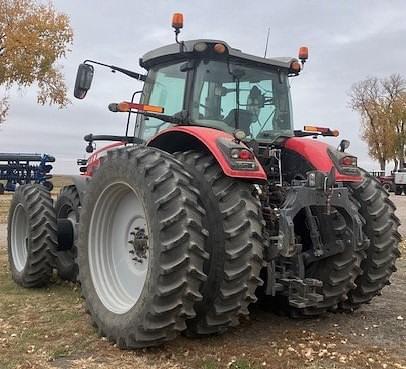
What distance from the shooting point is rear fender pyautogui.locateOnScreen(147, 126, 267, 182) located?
415 cm

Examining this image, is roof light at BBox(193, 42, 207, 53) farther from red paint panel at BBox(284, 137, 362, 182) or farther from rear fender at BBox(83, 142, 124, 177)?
rear fender at BBox(83, 142, 124, 177)

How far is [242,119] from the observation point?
17.5 feet

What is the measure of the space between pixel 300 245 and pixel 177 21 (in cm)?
240

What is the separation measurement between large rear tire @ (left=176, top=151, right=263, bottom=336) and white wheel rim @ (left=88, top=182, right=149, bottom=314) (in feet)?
2.30

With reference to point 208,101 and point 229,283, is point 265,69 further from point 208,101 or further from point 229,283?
point 229,283

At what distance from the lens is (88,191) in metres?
4.94

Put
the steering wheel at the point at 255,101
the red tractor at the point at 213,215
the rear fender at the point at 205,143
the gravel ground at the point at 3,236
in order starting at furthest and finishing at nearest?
the gravel ground at the point at 3,236
the steering wheel at the point at 255,101
the rear fender at the point at 205,143
the red tractor at the point at 213,215

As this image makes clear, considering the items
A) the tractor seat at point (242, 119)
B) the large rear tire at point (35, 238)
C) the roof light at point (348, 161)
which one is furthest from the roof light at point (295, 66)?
the large rear tire at point (35, 238)

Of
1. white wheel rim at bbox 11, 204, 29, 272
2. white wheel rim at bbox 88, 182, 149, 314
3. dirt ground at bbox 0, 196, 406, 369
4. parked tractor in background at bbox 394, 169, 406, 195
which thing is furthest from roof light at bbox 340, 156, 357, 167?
parked tractor in background at bbox 394, 169, 406, 195

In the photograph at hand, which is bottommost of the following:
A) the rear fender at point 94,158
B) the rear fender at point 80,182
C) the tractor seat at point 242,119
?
the rear fender at point 80,182

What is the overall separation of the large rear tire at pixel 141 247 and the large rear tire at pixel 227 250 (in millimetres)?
150

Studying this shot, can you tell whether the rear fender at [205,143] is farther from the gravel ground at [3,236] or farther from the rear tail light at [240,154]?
the gravel ground at [3,236]

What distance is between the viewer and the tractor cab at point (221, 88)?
206 inches

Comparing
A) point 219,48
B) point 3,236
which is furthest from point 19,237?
point 3,236
